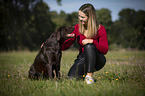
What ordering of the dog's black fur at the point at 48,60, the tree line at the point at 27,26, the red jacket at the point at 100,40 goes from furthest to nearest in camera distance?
the tree line at the point at 27,26 < the dog's black fur at the point at 48,60 < the red jacket at the point at 100,40

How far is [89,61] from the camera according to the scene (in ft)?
8.98

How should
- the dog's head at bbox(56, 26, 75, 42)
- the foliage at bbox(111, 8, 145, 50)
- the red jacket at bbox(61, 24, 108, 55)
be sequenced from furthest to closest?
the foliage at bbox(111, 8, 145, 50) → the dog's head at bbox(56, 26, 75, 42) → the red jacket at bbox(61, 24, 108, 55)

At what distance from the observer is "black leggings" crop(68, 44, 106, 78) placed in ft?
8.98

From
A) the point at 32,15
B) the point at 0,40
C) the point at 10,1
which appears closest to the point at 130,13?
the point at 32,15

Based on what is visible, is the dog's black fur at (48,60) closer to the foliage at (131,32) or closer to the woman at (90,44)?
the woman at (90,44)

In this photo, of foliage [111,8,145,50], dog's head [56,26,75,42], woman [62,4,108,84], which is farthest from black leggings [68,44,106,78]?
foliage [111,8,145,50]

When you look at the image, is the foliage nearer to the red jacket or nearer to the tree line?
the tree line

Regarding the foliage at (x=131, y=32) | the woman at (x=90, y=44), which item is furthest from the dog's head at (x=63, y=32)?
the foliage at (x=131, y=32)

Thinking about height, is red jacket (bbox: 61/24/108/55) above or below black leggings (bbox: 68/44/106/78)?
above

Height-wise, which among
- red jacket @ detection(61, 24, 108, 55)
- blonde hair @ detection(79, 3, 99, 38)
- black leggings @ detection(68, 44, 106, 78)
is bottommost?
black leggings @ detection(68, 44, 106, 78)

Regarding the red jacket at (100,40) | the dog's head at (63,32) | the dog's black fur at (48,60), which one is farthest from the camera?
the dog's head at (63,32)

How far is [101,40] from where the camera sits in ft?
9.76

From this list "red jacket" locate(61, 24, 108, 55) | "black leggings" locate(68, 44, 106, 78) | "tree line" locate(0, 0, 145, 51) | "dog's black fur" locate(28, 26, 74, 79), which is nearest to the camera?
"black leggings" locate(68, 44, 106, 78)

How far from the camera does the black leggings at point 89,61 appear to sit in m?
2.74
